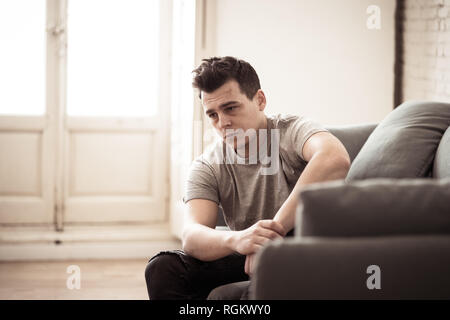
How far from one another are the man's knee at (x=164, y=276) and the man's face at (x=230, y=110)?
1.52 feet

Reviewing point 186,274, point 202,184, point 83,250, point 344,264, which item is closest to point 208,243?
point 186,274

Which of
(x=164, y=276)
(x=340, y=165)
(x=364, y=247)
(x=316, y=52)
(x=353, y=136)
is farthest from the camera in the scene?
(x=316, y=52)

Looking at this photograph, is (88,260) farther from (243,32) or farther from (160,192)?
(243,32)

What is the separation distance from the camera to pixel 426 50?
3793mm

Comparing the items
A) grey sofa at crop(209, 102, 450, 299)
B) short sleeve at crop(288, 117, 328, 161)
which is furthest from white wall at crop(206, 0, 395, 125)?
grey sofa at crop(209, 102, 450, 299)

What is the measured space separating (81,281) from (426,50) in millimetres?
2268

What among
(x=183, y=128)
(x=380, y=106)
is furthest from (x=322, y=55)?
(x=183, y=128)

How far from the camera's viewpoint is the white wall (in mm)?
4047

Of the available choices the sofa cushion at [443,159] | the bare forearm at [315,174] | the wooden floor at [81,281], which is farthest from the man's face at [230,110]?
the wooden floor at [81,281]

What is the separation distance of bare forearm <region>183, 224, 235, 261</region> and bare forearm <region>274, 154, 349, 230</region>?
0.55ft

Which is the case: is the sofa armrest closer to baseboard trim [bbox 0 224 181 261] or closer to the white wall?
the white wall

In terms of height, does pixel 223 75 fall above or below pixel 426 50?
below

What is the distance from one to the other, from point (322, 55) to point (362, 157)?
1872 millimetres

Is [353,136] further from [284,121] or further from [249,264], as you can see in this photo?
[249,264]
